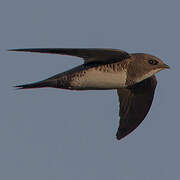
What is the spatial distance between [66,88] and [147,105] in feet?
6.75

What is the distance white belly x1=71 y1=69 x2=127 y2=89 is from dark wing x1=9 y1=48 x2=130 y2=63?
8.3 inches

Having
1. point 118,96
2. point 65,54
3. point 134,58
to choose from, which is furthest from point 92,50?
point 118,96

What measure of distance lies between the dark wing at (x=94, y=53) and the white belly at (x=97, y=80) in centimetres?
21

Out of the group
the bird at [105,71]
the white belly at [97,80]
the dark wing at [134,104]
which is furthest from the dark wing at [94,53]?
the dark wing at [134,104]

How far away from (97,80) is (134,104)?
1.75m

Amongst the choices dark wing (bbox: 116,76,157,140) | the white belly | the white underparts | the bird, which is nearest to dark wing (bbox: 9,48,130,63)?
the bird

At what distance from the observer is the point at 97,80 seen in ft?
31.5

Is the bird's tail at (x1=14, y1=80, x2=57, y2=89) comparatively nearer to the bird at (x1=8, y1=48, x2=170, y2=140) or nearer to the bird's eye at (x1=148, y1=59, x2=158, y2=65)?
the bird at (x1=8, y1=48, x2=170, y2=140)

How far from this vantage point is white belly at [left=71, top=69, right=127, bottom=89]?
31.5 feet

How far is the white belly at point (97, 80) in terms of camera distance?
9.61 m

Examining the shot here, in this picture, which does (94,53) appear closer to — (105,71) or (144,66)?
(105,71)

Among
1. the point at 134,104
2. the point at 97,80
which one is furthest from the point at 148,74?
the point at 134,104

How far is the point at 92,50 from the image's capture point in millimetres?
8984

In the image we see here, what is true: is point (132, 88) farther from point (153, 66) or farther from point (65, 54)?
point (65, 54)
